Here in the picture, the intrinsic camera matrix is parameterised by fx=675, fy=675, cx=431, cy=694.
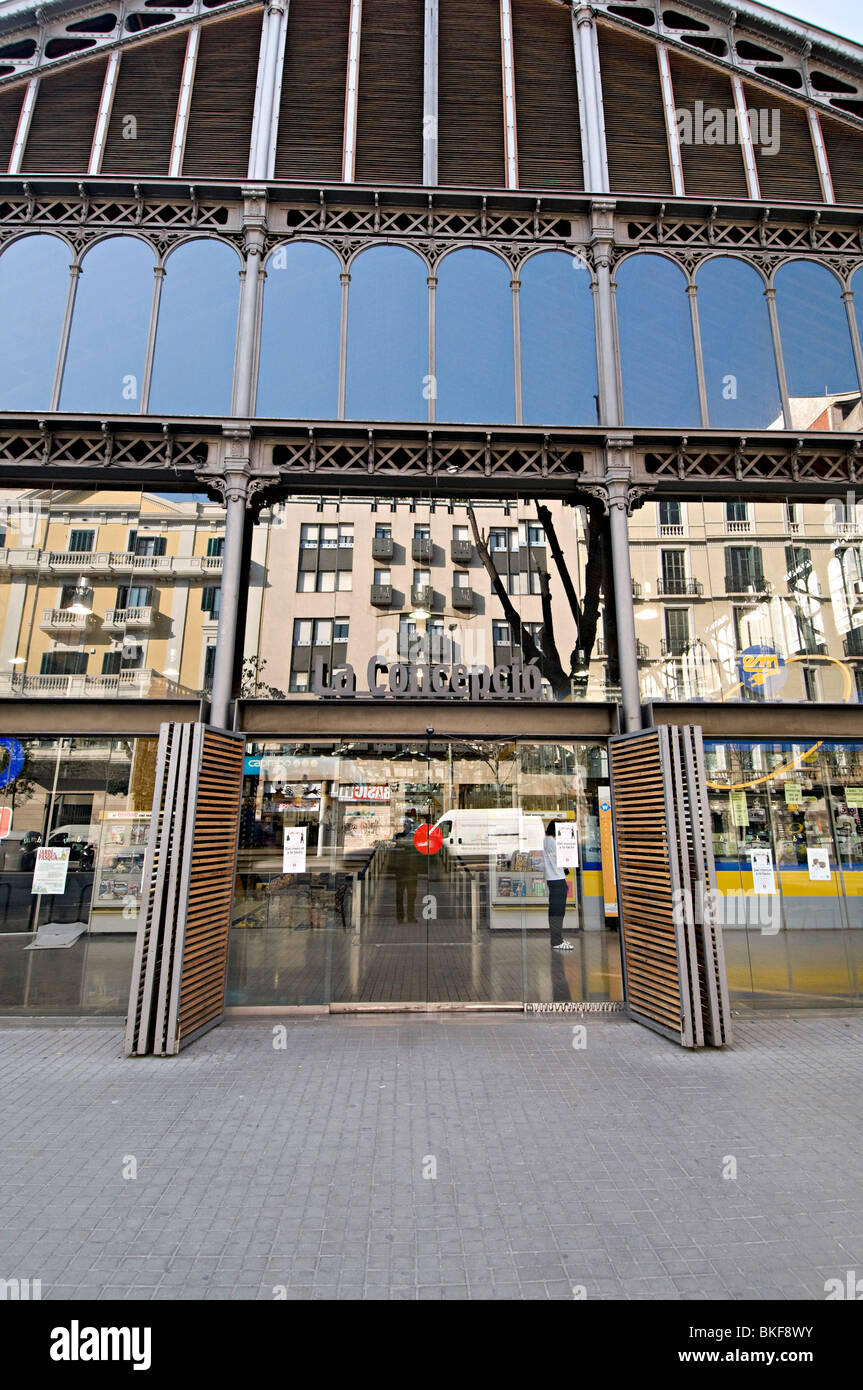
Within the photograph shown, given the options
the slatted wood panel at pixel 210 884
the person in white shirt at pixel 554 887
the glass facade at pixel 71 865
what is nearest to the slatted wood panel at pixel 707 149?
the person in white shirt at pixel 554 887

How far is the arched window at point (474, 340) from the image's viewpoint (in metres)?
11.7

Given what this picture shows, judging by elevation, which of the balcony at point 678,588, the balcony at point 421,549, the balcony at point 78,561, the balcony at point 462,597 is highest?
the balcony at point 421,549

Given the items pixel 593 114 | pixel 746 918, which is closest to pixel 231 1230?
pixel 746 918

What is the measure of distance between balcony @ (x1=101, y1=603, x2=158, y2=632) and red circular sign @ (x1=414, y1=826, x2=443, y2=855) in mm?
5460

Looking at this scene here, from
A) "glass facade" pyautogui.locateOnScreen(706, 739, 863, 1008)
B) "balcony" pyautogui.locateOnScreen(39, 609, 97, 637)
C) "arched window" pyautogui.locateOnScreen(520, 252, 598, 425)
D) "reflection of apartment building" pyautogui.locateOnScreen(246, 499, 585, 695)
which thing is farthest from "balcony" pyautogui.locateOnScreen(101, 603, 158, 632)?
"glass facade" pyautogui.locateOnScreen(706, 739, 863, 1008)

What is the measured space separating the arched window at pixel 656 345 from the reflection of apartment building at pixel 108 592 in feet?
24.8

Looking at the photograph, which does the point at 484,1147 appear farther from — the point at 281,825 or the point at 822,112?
the point at 822,112

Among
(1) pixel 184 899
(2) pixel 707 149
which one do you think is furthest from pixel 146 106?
(1) pixel 184 899

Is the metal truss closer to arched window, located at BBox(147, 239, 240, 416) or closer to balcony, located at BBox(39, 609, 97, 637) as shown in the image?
arched window, located at BBox(147, 239, 240, 416)

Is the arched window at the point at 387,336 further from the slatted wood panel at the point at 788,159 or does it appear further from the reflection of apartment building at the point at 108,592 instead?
the slatted wood panel at the point at 788,159

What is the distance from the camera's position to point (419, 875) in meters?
10.7

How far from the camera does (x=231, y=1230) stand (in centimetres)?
466

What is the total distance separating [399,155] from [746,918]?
48.8 feet
